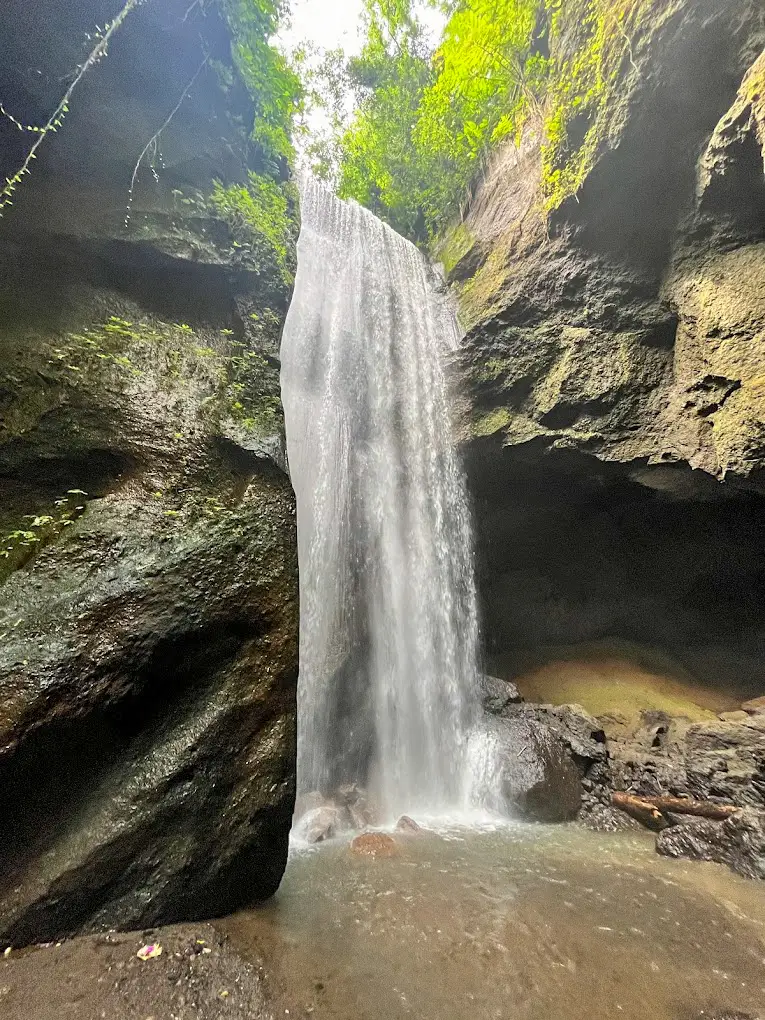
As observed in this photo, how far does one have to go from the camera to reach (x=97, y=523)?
135 inches

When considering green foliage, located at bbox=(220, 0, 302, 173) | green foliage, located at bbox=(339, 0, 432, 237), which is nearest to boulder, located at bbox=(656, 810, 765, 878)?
green foliage, located at bbox=(220, 0, 302, 173)

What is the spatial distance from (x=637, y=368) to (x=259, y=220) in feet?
19.6

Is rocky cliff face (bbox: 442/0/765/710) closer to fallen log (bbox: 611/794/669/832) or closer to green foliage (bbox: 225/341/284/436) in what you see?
fallen log (bbox: 611/794/669/832)

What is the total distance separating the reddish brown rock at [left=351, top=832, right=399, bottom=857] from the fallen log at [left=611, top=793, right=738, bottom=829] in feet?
10.8

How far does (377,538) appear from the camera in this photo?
8750 millimetres

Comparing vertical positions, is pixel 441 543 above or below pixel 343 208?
below

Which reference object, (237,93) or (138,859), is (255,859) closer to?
(138,859)

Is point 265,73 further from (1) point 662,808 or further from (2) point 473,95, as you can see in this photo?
(1) point 662,808

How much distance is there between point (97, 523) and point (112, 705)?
1.33 metres

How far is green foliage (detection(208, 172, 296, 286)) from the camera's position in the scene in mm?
6137

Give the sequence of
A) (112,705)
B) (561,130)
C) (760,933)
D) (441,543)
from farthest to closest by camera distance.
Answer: (441,543), (561,130), (760,933), (112,705)

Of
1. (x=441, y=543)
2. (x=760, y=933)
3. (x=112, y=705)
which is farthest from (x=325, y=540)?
(x=760, y=933)

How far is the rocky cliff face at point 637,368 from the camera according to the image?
6.16 meters

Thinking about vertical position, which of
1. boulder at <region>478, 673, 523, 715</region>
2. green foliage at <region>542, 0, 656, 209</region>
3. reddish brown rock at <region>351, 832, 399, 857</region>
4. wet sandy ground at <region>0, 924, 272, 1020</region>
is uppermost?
green foliage at <region>542, 0, 656, 209</region>
